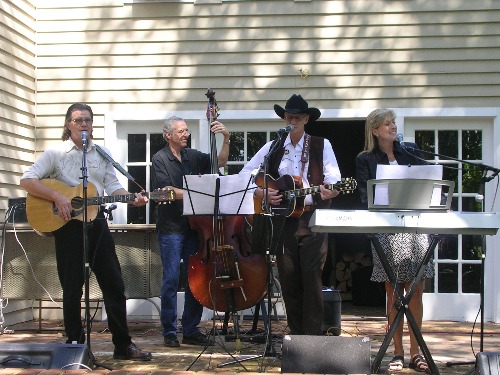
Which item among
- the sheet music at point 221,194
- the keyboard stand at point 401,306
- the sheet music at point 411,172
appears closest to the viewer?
the sheet music at point 411,172

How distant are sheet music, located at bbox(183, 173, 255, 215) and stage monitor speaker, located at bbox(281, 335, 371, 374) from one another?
130 cm

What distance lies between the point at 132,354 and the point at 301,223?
1.43 metres

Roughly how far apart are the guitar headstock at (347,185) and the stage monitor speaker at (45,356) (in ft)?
6.07

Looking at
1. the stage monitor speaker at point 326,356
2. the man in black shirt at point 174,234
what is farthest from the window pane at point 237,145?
the stage monitor speaker at point 326,356

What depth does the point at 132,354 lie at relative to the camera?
543cm

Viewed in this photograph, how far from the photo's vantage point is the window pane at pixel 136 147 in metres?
7.95

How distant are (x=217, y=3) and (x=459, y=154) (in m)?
2.70

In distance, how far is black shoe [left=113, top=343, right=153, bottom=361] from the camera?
5422mm

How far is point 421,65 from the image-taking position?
7605mm

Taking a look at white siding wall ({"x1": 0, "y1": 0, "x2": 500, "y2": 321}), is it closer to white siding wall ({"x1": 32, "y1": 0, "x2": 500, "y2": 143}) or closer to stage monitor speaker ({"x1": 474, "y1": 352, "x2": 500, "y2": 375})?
white siding wall ({"x1": 32, "y1": 0, "x2": 500, "y2": 143})

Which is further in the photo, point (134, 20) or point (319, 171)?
point (134, 20)

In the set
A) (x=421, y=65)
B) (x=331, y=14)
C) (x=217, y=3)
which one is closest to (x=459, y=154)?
(x=421, y=65)

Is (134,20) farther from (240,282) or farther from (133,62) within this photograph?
(240,282)

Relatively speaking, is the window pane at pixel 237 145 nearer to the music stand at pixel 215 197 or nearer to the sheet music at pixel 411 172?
the music stand at pixel 215 197
